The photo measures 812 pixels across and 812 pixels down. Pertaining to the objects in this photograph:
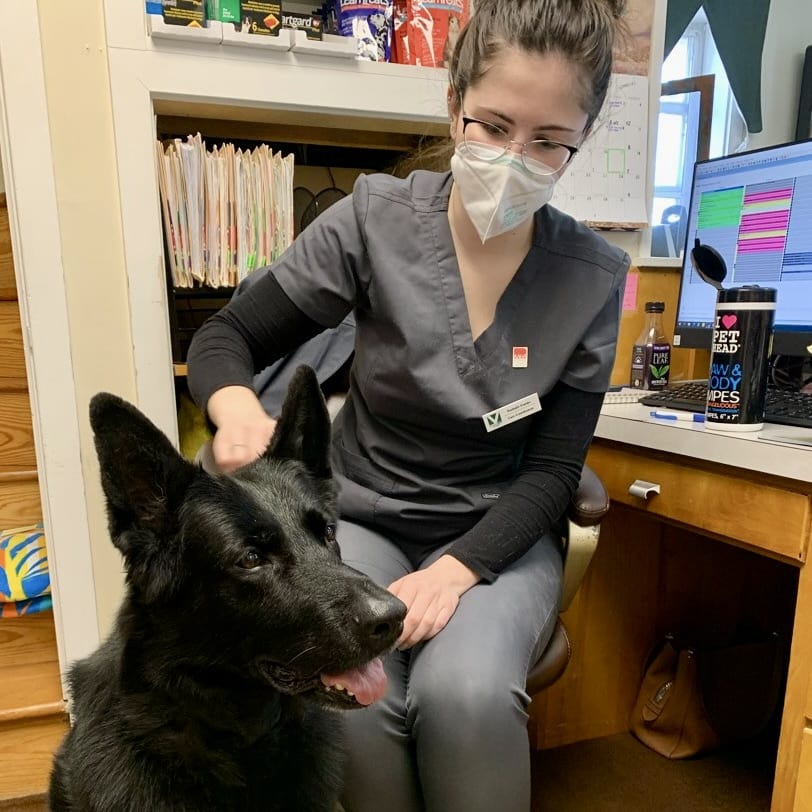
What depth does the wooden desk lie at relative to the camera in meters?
1.21

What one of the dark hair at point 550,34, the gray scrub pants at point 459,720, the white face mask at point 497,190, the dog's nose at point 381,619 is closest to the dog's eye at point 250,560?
the dog's nose at point 381,619

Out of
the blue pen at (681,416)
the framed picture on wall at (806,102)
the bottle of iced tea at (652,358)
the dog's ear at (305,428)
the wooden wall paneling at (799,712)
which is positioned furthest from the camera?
the framed picture on wall at (806,102)

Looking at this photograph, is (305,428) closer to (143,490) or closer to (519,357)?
(143,490)

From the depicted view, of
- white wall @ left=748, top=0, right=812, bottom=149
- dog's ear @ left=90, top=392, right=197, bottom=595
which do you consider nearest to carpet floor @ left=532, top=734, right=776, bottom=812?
dog's ear @ left=90, top=392, right=197, bottom=595

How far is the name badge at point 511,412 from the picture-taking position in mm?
1146

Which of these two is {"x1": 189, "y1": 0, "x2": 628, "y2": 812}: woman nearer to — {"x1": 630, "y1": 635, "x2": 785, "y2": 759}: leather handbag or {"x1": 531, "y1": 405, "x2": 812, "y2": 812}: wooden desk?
{"x1": 531, "y1": 405, "x2": 812, "y2": 812}: wooden desk

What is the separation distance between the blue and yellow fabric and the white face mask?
1.41 metres

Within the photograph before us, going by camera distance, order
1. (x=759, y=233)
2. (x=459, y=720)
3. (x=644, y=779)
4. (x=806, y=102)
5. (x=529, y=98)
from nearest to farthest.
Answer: (x=459, y=720) → (x=529, y=98) → (x=759, y=233) → (x=644, y=779) → (x=806, y=102)

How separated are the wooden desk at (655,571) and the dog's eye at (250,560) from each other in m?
0.81

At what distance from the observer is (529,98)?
103cm

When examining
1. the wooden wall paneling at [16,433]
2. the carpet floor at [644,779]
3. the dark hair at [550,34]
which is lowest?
the carpet floor at [644,779]

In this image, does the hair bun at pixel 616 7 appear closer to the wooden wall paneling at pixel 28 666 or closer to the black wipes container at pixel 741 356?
the black wipes container at pixel 741 356

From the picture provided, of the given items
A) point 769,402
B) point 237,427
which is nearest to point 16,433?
point 237,427

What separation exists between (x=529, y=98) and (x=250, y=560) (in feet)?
2.63
